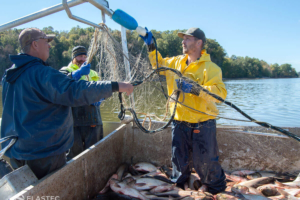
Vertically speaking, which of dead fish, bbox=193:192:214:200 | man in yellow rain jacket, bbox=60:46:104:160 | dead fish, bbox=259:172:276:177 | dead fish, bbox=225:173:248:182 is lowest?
dead fish, bbox=225:173:248:182

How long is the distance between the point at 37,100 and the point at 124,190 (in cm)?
174

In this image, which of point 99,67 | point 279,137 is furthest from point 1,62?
point 279,137

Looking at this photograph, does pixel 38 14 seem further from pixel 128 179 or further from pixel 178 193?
pixel 178 193

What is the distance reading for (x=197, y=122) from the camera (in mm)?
2910

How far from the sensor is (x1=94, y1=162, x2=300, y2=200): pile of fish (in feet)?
8.95

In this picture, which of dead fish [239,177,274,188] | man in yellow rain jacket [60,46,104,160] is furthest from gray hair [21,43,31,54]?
dead fish [239,177,274,188]

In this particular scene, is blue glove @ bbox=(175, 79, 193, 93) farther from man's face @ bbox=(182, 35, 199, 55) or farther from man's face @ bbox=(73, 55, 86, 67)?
man's face @ bbox=(73, 55, 86, 67)

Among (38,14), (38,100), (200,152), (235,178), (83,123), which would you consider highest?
(38,14)

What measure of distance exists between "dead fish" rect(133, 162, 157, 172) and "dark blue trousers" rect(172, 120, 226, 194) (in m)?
0.65

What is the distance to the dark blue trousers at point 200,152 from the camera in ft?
9.50

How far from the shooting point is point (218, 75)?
275 centimetres

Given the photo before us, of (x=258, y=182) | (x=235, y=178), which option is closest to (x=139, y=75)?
(x=235, y=178)

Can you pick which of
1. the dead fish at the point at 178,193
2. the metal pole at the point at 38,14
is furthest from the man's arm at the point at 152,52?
the dead fish at the point at 178,193

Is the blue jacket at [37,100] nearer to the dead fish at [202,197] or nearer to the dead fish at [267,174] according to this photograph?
the dead fish at [202,197]
